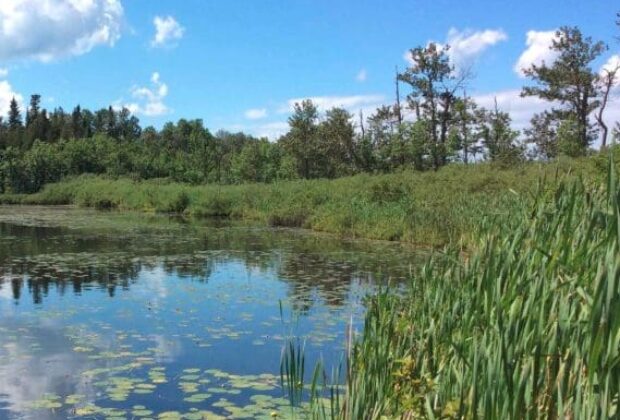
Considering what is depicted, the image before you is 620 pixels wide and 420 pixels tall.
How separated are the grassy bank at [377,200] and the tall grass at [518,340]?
284 inches

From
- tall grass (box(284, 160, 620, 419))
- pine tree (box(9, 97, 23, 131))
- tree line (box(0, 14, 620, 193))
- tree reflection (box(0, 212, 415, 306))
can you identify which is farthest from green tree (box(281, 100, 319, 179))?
pine tree (box(9, 97, 23, 131))

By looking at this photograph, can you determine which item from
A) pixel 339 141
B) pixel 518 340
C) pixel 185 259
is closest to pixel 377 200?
Result: pixel 185 259

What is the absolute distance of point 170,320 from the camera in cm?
882

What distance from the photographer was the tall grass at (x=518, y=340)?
2.24 meters

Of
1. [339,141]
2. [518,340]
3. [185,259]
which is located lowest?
[185,259]

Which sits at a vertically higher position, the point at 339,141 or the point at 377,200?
the point at 339,141

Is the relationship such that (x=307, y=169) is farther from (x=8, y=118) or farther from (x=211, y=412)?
(x=8, y=118)

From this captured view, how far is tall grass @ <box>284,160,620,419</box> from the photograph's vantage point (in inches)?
88.3

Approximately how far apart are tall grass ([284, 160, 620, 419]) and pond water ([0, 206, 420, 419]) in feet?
1.58

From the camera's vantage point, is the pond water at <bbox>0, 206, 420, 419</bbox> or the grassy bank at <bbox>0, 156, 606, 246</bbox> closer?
the pond water at <bbox>0, 206, 420, 419</bbox>

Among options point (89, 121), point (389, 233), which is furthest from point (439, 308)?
point (89, 121)

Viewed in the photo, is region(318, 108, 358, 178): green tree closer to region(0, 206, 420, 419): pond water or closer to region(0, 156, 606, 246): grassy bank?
region(0, 156, 606, 246): grassy bank

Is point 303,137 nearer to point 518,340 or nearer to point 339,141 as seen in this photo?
point 339,141

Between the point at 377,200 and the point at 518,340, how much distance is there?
70.5 feet
